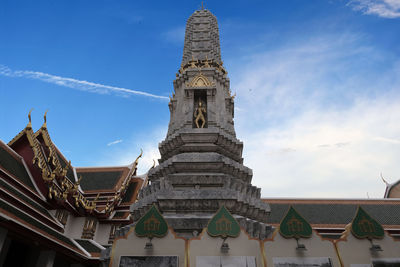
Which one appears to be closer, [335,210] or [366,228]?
[366,228]

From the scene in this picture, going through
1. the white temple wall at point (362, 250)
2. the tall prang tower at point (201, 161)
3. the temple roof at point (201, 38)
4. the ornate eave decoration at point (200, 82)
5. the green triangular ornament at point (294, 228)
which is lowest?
the white temple wall at point (362, 250)

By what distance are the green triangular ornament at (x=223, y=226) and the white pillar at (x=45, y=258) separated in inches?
313

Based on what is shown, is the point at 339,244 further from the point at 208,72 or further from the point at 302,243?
the point at 208,72

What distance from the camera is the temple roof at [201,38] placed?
50.1 feet

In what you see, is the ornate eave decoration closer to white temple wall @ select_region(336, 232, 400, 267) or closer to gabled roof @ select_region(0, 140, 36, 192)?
white temple wall @ select_region(336, 232, 400, 267)

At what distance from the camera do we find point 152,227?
6.79 metres

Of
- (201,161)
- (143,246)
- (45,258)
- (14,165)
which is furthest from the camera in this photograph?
(14,165)

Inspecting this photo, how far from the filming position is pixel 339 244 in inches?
269

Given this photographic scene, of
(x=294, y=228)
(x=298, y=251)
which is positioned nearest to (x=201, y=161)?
(x=294, y=228)

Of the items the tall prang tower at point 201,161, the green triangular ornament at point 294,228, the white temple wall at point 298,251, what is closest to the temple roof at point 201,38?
the tall prang tower at point 201,161

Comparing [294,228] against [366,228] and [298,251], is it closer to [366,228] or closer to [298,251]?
[298,251]

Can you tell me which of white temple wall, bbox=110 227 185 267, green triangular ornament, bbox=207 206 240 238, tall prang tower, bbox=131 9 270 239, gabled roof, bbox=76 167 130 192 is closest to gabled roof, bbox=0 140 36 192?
gabled roof, bbox=76 167 130 192

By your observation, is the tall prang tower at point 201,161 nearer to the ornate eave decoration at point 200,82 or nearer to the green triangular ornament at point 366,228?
the ornate eave decoration at point 200,82

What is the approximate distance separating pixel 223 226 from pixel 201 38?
1226 centimetres
